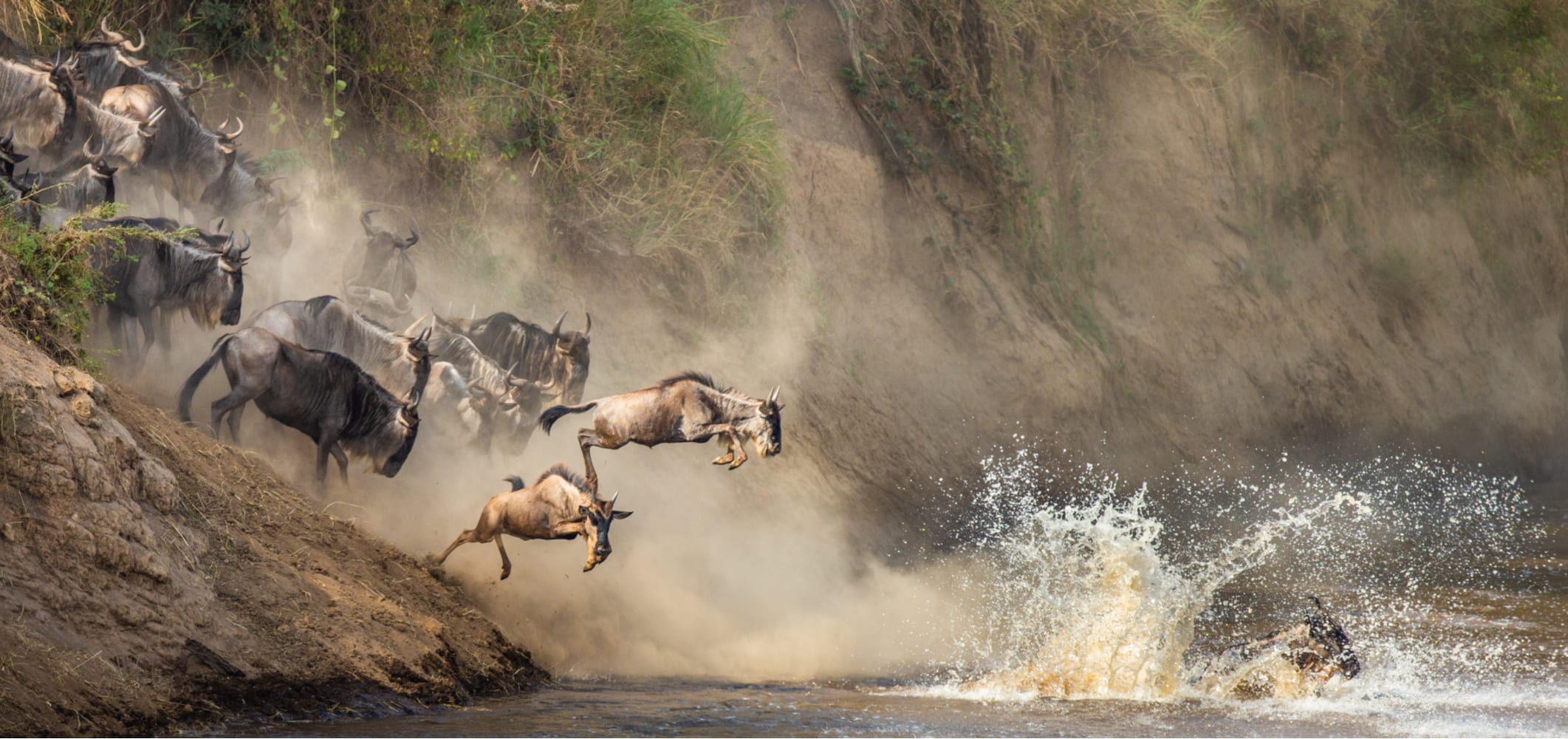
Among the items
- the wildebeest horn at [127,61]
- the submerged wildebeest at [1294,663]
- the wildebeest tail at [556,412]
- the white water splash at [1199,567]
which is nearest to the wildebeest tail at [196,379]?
the wildebeest tail at [556,412]

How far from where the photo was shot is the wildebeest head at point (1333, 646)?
29.6 ft

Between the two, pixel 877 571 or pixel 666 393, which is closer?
pixel 666 393

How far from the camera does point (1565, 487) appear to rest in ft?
73.7

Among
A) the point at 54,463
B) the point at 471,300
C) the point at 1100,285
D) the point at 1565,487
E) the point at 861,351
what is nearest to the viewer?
the point at 54,463

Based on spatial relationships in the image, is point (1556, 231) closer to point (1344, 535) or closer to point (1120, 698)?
point (1344, 535)

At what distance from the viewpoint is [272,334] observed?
898cm

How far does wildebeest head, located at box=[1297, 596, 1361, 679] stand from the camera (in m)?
9.02

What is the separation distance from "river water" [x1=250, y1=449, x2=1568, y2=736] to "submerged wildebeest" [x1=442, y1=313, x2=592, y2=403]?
100 inches

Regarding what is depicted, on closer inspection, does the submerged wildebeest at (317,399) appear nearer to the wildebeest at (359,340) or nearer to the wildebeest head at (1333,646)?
the wildebeest at (359,340)

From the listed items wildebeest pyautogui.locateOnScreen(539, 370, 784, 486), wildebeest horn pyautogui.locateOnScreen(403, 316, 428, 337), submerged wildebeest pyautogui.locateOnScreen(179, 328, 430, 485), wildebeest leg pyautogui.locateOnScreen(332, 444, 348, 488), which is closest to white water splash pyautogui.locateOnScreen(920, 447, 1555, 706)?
wildebeest pyautogui.locateOnScreen(539, 370, 784, 486)

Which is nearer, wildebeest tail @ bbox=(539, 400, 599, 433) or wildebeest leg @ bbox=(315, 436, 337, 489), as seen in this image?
wildebeest leg @ bbox=(315, 436, 337, 489)

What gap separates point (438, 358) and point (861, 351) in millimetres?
6094

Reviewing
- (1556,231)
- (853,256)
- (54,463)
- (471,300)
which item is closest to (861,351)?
(853,256)

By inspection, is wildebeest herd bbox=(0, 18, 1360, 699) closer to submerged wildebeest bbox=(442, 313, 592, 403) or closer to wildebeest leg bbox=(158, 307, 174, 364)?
wildebeest leg bbox=(158, 307, 174, 364)
